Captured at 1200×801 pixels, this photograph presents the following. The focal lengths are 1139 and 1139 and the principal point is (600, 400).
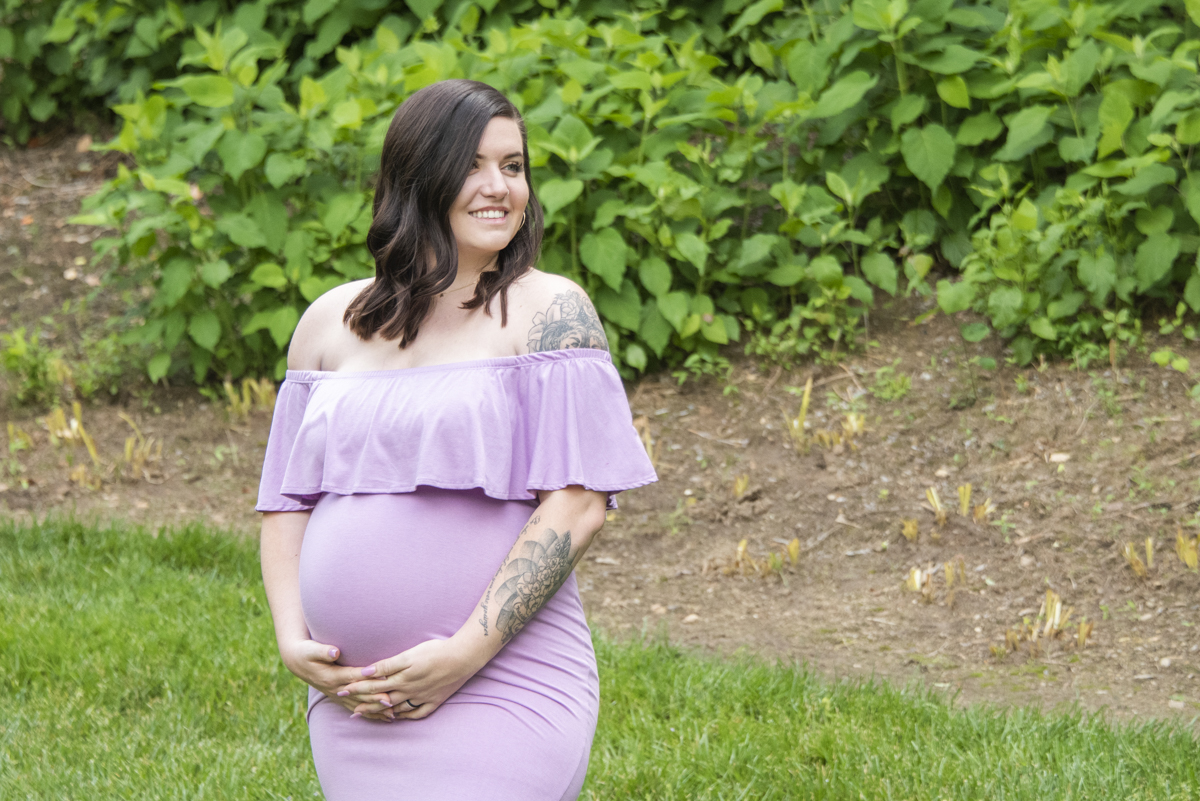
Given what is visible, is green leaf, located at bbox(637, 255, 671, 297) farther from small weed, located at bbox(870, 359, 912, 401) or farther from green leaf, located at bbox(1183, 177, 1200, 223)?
green leaf, located at bbox(1183, 177, 1200, 223)

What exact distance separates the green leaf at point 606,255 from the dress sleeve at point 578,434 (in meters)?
3.20

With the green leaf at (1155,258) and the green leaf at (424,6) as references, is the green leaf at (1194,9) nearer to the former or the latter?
the green leaf at (1155,258)

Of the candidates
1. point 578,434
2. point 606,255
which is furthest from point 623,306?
point 578,434

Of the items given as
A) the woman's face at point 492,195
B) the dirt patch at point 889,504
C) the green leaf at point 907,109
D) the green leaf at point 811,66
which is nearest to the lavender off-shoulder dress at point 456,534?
the woman's face at point 492,195

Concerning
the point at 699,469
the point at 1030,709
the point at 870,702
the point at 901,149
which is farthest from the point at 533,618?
the point at 901,149

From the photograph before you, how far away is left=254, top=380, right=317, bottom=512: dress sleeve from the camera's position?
2354mm

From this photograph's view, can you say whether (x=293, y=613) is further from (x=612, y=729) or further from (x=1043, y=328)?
(x=1043, y=328)

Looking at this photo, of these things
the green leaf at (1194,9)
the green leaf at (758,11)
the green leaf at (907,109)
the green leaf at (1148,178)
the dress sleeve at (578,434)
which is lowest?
the dress sleeve at (578,434)

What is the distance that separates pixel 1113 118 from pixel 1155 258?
639mm

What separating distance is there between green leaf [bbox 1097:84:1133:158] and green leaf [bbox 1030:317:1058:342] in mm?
742

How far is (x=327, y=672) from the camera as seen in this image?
6.98 feet

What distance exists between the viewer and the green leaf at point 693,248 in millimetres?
5297

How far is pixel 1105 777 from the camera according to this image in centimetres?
288

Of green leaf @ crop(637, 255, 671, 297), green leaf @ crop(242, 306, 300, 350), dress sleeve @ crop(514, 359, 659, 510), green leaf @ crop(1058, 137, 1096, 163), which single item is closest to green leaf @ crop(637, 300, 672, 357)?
green leaf @ crop(637, 255, 671, 297)
